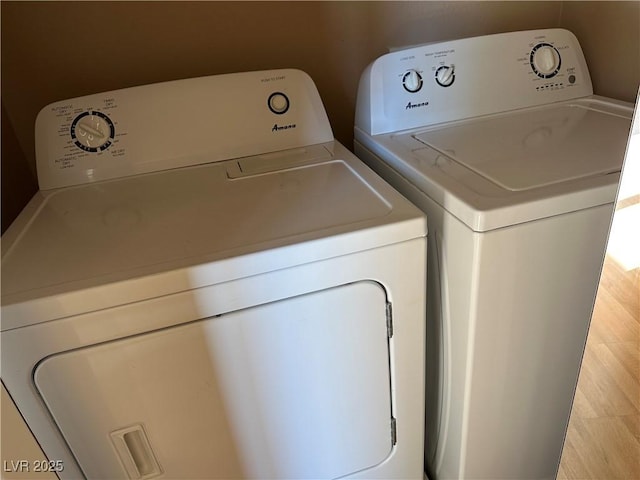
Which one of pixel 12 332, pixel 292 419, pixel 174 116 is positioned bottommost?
pixel 292 419

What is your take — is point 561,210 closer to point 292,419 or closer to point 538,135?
point 538,135

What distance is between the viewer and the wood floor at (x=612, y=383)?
675 millimetres

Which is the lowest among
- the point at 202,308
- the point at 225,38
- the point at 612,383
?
the point at 612,383

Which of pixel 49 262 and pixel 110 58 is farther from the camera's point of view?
pixel 110 58

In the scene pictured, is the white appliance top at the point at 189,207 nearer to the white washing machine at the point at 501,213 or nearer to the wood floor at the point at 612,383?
the white washing machine at the point at 501,213

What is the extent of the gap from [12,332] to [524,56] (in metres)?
1.28

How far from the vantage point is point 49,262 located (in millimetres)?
836

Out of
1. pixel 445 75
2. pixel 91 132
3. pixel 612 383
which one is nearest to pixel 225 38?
pixel 91 132

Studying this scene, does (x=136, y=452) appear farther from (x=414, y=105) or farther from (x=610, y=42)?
(x=610, y=42)

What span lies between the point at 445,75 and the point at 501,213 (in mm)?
557

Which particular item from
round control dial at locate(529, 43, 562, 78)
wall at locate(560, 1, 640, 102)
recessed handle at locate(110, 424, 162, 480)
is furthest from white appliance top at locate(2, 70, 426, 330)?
wall at locate(560, 1, 640, 102)

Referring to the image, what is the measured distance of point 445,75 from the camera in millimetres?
1261

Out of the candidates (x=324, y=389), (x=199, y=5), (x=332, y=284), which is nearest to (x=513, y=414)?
(x=324, y=389)

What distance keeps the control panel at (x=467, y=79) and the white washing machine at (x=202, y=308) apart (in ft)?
0.65
